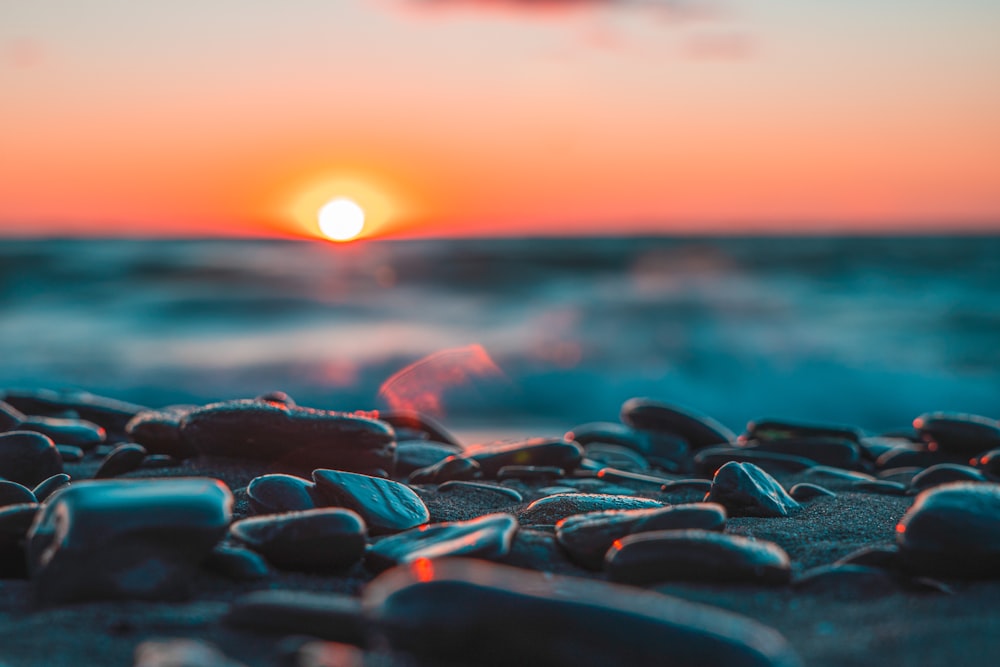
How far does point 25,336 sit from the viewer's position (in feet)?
41.5

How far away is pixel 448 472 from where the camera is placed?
274 centimetres

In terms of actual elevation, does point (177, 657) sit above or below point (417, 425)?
above

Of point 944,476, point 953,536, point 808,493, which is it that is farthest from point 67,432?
point 944,476

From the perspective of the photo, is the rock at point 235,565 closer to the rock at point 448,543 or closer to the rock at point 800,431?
the rock at point 448,543

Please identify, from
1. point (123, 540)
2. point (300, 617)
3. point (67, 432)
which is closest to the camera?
point (300, 617)

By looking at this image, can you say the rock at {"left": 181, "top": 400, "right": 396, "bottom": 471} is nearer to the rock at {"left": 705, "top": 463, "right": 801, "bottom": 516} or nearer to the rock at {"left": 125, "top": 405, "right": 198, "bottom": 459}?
the rock at {"left": 125, "top": 405, "right": 198, "bottom": 459}

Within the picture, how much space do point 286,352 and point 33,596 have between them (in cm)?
1047

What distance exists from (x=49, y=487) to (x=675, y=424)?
263 cm

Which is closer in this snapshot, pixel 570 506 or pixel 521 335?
pixel 570 506

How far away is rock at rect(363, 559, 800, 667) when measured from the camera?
1110 millimetres

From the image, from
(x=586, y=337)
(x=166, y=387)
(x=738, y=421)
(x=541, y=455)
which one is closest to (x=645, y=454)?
(x=541, y=455)

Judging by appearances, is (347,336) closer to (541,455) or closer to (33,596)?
(541,455)

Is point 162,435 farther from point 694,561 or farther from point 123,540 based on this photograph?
point 694,561

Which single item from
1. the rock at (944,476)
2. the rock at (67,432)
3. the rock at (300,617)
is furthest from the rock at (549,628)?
the rock at (67,432)
